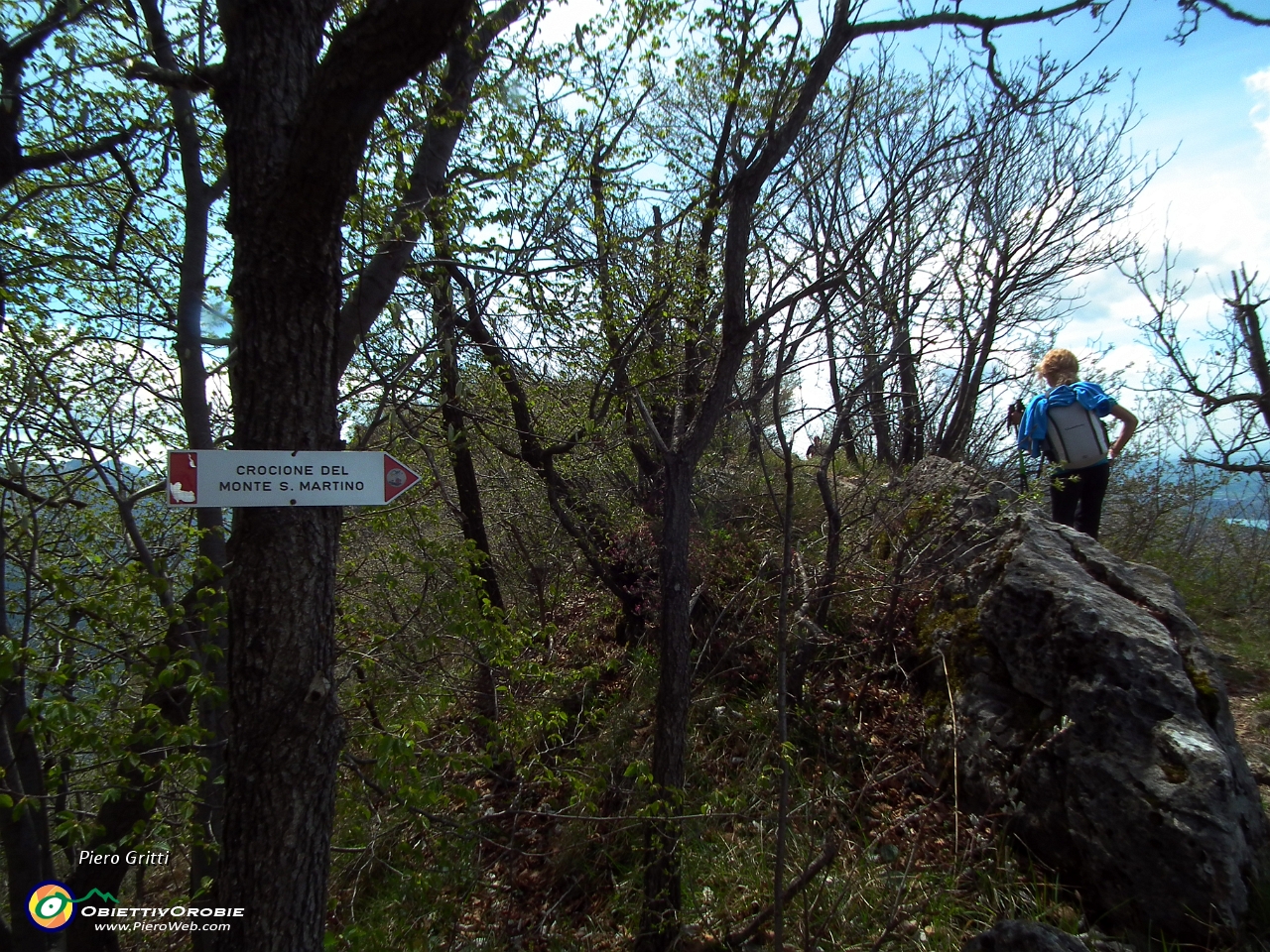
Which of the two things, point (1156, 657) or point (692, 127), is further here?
point (692, 127)

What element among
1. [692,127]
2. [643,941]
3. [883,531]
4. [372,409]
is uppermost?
[692,127]

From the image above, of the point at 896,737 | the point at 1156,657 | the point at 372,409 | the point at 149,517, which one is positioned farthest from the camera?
the point at 896,737

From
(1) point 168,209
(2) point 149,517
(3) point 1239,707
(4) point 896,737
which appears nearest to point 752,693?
(4) point 896,737

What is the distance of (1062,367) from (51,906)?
690 centimetres

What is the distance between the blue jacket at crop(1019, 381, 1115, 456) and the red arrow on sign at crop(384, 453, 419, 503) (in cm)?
469

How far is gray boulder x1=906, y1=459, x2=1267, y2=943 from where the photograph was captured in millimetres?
3168

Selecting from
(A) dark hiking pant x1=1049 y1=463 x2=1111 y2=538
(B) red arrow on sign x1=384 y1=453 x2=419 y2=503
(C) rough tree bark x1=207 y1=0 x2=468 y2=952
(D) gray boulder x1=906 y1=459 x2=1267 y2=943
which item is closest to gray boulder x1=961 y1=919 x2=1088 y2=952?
(D) gray boulder x1=906 y1=459 x2=1267 y2=943

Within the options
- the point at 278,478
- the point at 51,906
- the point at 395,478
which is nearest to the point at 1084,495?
the point at 395,478

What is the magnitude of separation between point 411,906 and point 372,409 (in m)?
3.00

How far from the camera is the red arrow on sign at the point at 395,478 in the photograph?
2238 mm

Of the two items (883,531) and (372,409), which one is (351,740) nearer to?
(372,409)

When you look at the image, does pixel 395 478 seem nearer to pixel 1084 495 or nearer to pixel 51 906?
pixel 51 906

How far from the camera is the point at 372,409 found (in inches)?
171

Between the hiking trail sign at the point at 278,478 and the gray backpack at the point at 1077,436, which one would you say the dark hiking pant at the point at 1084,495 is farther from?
the hiking trail sign at the point at 278,478
